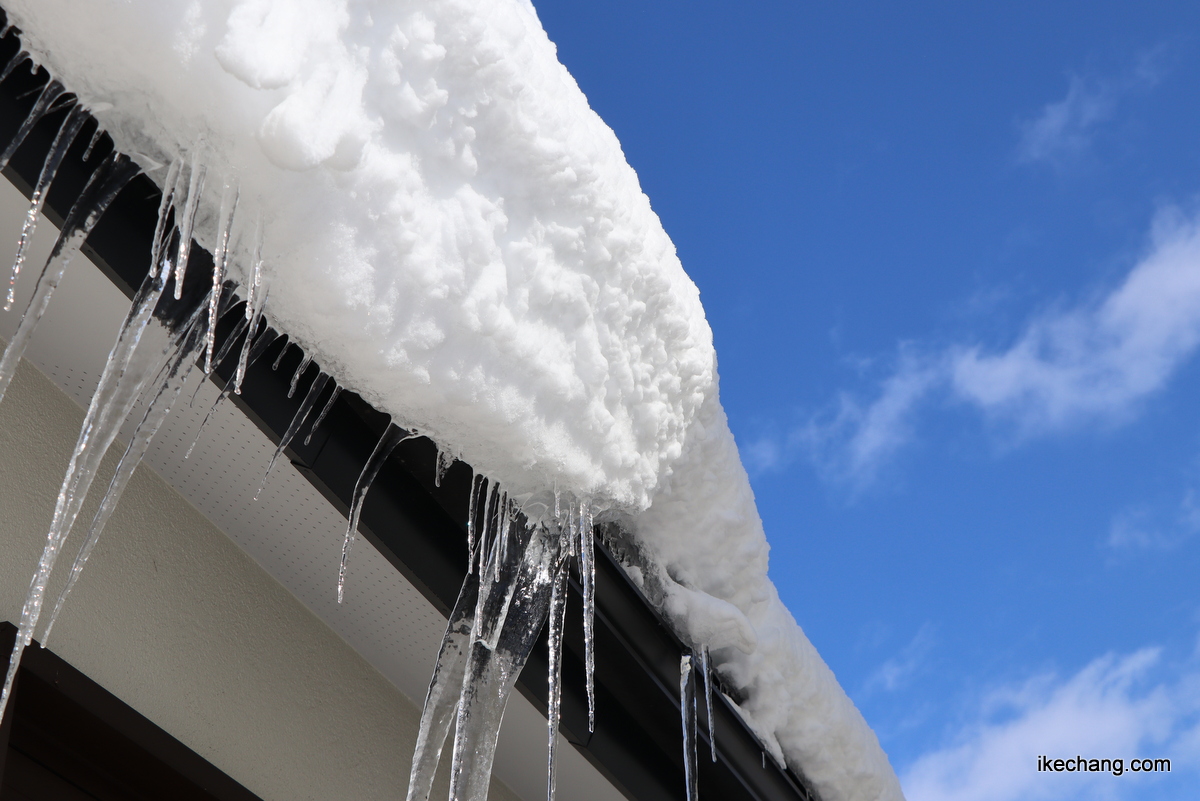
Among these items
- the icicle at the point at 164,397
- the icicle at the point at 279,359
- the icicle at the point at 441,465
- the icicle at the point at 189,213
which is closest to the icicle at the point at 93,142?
the icicle at the point at 189,213

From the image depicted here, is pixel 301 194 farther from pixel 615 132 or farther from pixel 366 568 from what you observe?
pixel 366 568

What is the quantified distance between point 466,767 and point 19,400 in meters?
1.21

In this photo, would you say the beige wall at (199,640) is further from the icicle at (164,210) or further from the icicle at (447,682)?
the icicle at (164,210)

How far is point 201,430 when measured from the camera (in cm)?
156

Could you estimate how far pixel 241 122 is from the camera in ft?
2.84

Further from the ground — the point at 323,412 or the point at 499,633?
the point at 323,412

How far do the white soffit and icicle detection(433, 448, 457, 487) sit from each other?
28 cm

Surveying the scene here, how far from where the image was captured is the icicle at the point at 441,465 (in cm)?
124

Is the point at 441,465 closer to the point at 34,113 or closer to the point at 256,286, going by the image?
the point at 256,286

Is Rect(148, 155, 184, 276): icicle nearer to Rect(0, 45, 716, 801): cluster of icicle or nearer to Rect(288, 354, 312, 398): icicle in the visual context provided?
Rect(0, 45, 716, 801): cluster of icicle

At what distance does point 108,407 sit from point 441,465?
0.46 meters

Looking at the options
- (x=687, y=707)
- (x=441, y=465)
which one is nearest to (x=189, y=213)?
(x=441, y=465)

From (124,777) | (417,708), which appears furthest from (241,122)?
(417,708)

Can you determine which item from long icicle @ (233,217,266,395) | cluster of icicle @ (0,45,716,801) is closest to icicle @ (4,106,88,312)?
cluster of icicle @ (0,45,716,801)
